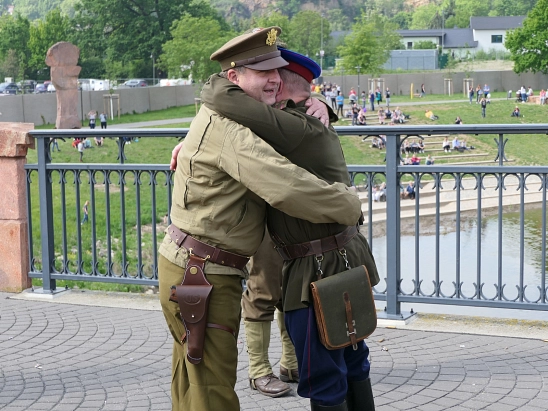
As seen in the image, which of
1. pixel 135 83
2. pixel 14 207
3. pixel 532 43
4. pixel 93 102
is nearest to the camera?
pixel 14 207

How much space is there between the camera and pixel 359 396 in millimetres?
3979

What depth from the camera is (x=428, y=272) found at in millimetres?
13711

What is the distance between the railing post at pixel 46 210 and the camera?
7.28 m

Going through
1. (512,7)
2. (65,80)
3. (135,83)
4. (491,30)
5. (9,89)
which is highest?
(512,7)

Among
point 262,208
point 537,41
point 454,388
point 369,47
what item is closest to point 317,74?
point 262,208

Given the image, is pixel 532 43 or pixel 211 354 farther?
pixel 532 43

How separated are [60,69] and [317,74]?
35243mm

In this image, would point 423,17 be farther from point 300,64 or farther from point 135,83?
A: point 300,64

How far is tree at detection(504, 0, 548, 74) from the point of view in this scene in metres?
77.9

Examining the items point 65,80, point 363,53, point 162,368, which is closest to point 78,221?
point 162,368

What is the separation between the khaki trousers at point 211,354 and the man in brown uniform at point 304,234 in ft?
0.86

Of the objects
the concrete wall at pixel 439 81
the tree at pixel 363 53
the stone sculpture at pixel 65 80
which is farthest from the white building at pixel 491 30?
the stone sculpture at pixel 65 80

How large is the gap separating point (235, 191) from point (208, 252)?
0.91ft

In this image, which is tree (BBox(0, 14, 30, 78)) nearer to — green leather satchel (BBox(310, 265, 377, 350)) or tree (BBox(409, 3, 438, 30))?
green leather satchel (BBox(310, 265, 377, 350))
